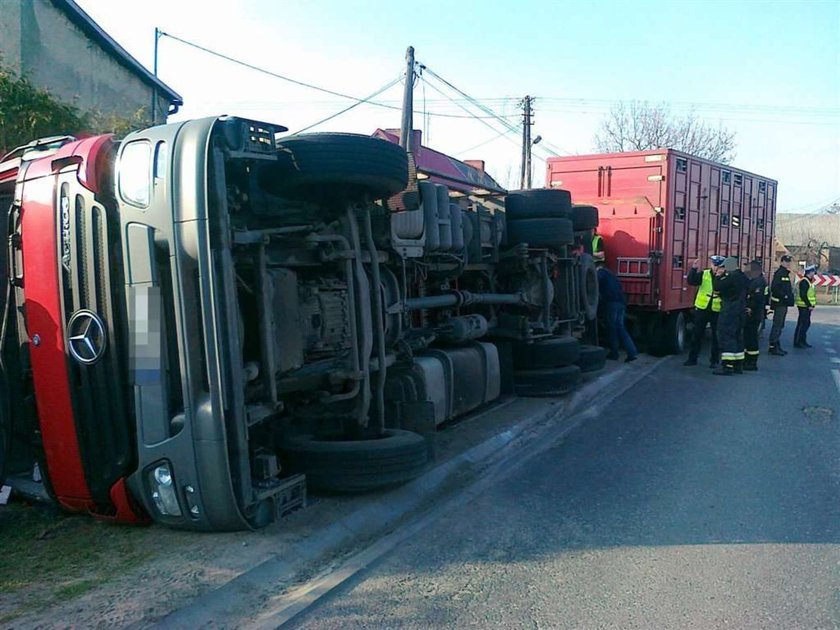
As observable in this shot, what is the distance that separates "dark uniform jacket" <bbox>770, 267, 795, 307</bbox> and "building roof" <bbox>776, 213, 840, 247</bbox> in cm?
6521

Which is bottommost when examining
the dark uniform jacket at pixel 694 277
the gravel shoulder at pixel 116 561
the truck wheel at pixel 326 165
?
the gravel shoulder at pixel 116 561

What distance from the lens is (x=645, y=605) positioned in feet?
12.6

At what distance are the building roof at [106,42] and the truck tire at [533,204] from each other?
45.1 feet

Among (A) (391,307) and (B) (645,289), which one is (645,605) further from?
(B) (645,289)

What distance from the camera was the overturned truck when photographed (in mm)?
3965

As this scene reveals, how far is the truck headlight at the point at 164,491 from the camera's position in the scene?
4.04 meters

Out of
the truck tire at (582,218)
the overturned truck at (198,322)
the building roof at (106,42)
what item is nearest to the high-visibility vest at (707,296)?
the truck tire at (582,218)

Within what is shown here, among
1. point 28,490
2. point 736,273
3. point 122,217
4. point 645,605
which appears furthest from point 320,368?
point 736,273

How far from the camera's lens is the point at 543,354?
871 cm

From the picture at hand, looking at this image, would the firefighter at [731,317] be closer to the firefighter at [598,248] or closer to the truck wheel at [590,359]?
the firefighter at [598,248]

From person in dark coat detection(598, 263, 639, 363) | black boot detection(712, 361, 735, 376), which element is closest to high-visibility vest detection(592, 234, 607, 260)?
person in dark coat detection(598, 263, 639, 363)

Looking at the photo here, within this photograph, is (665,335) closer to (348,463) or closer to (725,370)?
(725,370)

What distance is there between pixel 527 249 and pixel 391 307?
323 centimetres

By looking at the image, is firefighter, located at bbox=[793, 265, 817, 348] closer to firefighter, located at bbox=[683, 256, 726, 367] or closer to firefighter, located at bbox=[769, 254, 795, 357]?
firefighter, located at bbox=[769, 254, 795, 357]
